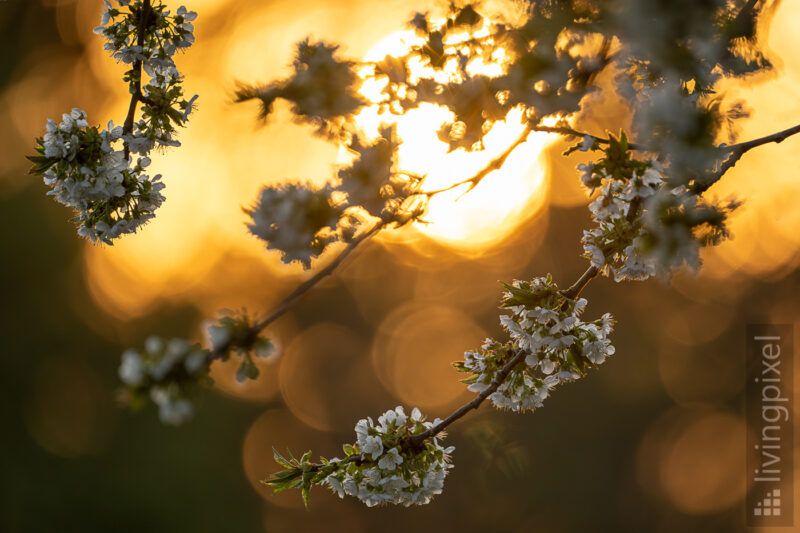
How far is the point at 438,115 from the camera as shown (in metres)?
2.96

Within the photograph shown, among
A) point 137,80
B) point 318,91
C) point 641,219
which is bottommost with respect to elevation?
point 641,219

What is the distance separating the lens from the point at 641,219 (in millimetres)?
3020

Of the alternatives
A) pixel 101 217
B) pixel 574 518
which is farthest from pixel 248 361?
pixel 574 518

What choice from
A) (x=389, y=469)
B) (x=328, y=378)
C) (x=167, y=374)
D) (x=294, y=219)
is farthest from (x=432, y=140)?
(x=328, y=378)

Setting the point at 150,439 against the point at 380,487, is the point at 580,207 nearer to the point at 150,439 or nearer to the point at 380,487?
the point at 150,439

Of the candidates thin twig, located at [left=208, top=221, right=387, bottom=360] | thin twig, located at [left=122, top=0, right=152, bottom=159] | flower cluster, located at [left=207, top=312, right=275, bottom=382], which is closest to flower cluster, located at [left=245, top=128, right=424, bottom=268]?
thin twig, located at [left=208, top=221, right=387, bottom=360]

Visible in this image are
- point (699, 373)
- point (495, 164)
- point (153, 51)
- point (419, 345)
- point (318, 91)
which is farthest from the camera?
point (419, 345)

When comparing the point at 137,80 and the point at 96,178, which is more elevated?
the point at 137,80

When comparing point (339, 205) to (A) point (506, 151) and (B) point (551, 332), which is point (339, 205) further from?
(B) point (551, 332)

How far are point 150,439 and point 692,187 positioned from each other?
22.3m

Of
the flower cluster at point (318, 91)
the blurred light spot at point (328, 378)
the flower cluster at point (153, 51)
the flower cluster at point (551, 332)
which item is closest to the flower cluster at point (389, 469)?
the flower cluster at point (551, 332)

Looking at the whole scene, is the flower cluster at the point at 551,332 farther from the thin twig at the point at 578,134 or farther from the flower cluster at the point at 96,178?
the flower cluster at the point at 96,178

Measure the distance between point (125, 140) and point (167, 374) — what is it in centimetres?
168

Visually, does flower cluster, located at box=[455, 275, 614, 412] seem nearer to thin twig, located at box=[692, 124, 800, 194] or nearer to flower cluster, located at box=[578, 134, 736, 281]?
flower cluster, located at box=[578, 134, 736, 281]
